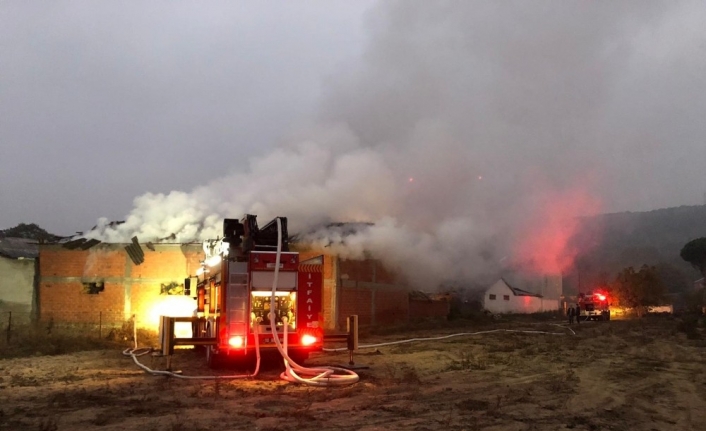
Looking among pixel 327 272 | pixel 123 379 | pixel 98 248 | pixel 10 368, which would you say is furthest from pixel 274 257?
pixel 98 248

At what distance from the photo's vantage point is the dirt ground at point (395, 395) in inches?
292

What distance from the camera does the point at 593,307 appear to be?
3884 centimetres

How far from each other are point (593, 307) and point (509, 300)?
15.3 metres

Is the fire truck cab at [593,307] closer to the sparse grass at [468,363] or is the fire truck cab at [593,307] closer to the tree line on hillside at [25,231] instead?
the sparse grass at [468,363]

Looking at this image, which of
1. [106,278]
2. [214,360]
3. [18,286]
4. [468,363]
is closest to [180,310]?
[106,278]

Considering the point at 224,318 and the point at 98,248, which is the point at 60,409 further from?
the point at 98,248

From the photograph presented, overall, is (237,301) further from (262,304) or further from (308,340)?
(308,340)

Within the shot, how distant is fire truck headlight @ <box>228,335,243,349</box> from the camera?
11516mm

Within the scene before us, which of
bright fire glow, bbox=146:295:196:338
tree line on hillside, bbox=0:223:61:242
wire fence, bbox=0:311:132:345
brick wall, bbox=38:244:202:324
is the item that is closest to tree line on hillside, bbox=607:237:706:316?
brick wall, bbox=38:244:202:324

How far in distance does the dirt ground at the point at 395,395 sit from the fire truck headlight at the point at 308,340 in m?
0.94

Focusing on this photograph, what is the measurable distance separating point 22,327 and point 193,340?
48.0 ft

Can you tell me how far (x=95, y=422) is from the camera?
294 inches

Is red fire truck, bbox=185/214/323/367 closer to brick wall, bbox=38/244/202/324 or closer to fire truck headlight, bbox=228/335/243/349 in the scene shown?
fire truck headlight, bbox=228/335/243/349

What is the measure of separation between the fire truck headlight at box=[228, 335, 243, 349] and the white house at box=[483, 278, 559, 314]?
133 feet
